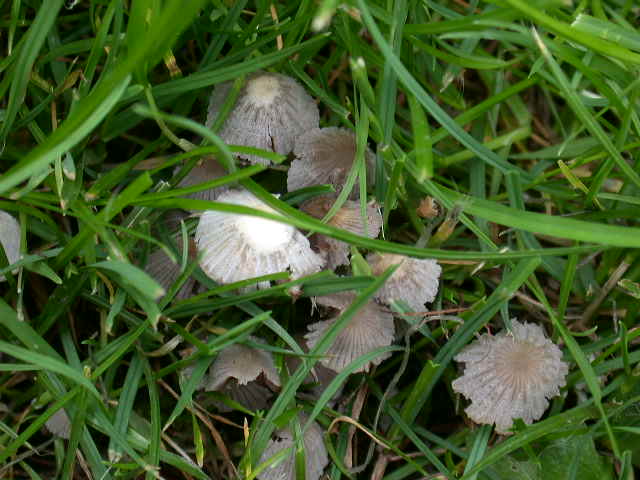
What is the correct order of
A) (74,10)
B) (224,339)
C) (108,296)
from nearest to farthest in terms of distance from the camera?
1. (224,339)
2. (108,296)
3. (74,10)

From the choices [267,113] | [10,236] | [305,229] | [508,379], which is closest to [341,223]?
[305,229]

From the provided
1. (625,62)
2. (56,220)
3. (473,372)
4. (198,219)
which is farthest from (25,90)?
(625,62)

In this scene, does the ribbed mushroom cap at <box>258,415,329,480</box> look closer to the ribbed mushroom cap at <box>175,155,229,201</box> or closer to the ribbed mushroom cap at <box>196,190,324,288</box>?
the ribbed mushroom cap at <box>196,190,324,288</box>

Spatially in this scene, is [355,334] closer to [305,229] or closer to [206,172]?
[305,229]

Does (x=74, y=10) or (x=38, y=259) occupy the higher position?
(x=74, y=10)

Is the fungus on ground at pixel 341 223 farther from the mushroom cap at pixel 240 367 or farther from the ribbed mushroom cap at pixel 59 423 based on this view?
the ribbed mushroom cap at pixel 59 423

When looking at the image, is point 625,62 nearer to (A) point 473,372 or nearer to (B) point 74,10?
(A) point 473,372
